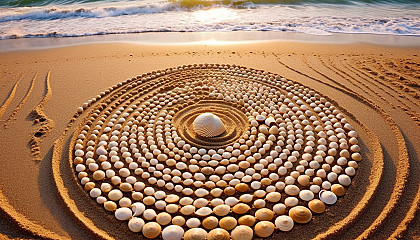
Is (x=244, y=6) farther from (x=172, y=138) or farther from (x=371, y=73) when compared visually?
(x=172, y=138)

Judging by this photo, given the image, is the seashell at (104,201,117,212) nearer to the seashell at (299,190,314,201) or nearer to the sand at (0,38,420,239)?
the sand at (0,38,420,239)

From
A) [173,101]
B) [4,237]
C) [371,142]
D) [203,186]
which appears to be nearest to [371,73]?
[371,142]

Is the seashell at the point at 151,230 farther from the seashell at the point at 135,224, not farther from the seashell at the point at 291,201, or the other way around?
the seashell at the point at 291,201

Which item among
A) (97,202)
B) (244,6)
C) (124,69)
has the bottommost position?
(97,202)

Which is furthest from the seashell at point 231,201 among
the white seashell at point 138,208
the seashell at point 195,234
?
the white seashell at point 138,208

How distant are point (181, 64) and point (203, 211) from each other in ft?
13.8

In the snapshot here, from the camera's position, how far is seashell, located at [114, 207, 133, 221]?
3.12 metres

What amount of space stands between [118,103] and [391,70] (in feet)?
18.9

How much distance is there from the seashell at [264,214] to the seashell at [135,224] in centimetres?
126

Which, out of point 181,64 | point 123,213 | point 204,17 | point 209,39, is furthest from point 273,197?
point 204,17

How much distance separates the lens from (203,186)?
11.8 ft

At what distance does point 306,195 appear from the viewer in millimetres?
3391

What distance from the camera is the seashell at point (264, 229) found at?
2955mm

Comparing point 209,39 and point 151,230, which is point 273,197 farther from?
point 209,39
